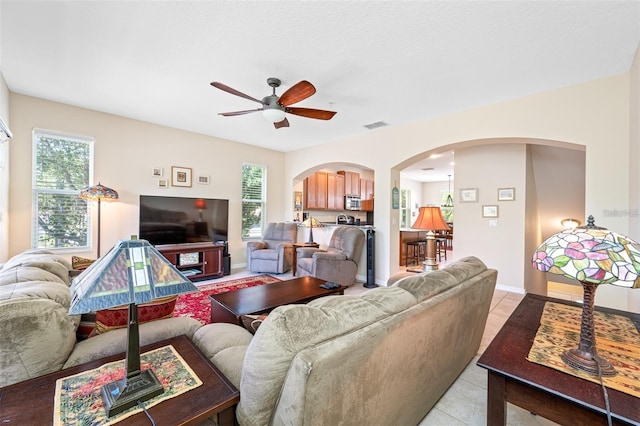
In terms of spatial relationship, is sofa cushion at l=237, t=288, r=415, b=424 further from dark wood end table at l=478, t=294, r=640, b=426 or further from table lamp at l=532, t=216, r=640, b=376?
table lamp at l=532, t=216, r=640, b=376

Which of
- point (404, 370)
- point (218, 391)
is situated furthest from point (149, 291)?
point (404, 370)

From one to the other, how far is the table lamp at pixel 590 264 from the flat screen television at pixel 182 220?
16.4ft

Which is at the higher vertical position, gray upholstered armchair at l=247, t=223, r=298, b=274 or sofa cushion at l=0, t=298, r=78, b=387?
sofa cushion at l=0, t=298, r=78, b=387

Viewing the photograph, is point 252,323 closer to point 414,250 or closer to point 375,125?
point 375,125

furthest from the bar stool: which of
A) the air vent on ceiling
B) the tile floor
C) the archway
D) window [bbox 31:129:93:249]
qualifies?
window [bbox 31:129:93:249]

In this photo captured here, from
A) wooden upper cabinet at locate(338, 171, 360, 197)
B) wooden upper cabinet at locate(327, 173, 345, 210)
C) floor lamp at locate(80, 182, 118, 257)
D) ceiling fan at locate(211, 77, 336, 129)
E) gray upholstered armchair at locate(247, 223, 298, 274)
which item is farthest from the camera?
wooden upper cabinet at locate(338, 171, 360, 197)

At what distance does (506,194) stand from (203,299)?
5064 mm

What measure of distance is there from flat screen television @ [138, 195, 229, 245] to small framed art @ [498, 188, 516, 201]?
16.6ft

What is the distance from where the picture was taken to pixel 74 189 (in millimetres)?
3986

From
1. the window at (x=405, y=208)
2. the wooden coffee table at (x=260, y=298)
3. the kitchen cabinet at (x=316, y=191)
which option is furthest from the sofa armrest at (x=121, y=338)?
the window at (x=405, y=208)

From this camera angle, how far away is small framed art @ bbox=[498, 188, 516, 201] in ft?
14.6

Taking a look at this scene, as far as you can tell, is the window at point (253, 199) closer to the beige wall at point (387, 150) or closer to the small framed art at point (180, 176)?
the beige wall at point (387, 150)

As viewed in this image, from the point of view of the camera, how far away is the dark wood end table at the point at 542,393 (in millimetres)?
854

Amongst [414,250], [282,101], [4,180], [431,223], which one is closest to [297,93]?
[282,101]
